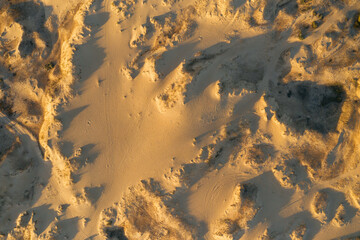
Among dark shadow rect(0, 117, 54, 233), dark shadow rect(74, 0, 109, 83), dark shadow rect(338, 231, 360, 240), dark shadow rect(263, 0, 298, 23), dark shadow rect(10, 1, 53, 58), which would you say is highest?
dark shadow rect(10, 1, 53, 58)

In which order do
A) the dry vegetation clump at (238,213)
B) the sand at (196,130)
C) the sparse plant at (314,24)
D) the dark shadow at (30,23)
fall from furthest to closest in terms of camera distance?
the dark shadow at (30,23) → the sparse plant at (314,24) → the sand at (196,130) → the dry vegetation clump at (238,213)

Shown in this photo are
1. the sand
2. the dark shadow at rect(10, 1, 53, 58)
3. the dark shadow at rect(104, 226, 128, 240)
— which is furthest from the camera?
the dark shadow at rect(10, 1, 53, 58)

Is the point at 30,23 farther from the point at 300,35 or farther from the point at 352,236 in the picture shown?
the point at 352,236

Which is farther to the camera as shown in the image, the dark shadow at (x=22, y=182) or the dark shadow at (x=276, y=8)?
the dark shadow at (x=22, y=182)

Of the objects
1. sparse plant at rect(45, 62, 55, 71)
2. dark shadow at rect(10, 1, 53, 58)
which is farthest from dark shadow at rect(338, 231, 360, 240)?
dark shadow at rect(10, 1, 53, 58)

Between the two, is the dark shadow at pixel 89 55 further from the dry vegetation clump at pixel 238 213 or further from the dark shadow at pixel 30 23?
the dry vegetation clump at pixel 238 213

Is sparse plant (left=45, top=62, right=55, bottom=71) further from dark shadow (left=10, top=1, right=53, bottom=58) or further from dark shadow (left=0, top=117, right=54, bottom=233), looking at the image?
dark shadow (left=0, top=117, right=54, bottom=233)

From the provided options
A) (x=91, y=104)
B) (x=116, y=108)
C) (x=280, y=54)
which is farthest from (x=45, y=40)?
(x=280, y=54)

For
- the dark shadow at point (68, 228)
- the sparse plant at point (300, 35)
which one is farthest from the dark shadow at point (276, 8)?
the dark shadow at point (68, 228)
